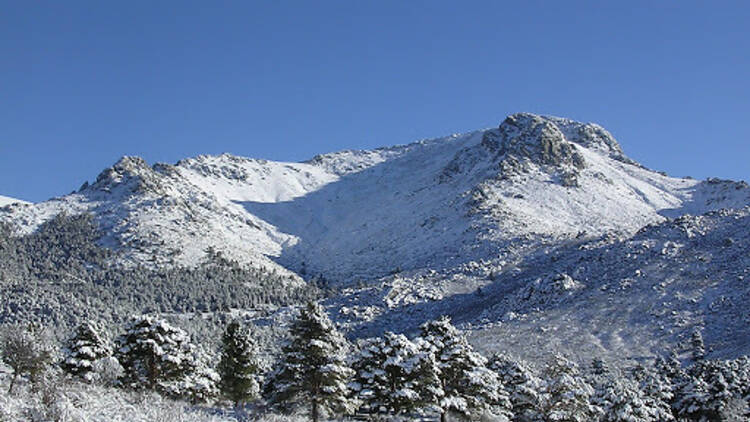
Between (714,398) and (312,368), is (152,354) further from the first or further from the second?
(714,398)

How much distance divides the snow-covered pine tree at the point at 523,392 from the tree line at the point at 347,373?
0.11 metres

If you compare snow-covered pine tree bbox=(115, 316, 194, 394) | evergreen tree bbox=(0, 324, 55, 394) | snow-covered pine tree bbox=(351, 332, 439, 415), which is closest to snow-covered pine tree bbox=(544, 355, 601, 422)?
snow-covered pine tree bbox=(351, 332, 439, 415)

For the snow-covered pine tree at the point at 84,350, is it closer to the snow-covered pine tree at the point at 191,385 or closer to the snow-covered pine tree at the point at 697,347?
the snow-covered pine tree at the point at 191,385

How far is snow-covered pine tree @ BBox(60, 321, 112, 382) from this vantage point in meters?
56.3

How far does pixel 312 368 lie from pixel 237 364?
754 inches

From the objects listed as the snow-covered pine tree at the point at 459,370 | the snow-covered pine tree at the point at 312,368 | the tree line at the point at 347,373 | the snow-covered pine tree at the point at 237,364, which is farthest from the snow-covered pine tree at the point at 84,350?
the snow-covered pine tree at the point at 459,370

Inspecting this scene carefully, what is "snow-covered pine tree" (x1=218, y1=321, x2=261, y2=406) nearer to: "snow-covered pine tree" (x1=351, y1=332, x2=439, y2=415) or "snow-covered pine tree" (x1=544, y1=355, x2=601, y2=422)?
"snow-covered pine tree" (x1=351, y1=332, x2=439, y2=415)

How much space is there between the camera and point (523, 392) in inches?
2047

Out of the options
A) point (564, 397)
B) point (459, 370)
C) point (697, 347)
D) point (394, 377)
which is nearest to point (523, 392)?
point (564, 397)

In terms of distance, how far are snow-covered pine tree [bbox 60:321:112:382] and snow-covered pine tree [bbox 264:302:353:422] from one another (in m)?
23.4

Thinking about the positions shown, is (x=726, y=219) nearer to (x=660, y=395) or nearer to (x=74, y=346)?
(x=660, y=395)

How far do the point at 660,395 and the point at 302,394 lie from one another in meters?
41.9

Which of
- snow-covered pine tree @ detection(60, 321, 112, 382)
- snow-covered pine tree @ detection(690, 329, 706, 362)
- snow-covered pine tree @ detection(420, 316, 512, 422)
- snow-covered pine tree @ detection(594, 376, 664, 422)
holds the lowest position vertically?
snow-covered pine tree @ detection(594, 376, 664, 422)

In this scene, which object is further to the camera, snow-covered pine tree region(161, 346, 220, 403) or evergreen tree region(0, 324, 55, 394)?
snow-covered pine tree region(161, 346, 220, 403)
